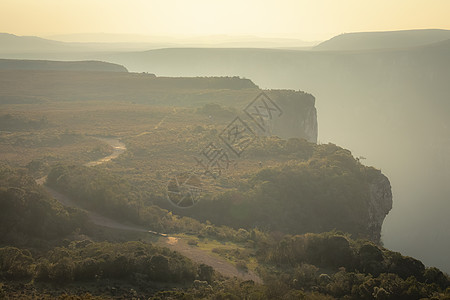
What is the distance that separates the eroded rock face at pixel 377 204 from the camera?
32.8m

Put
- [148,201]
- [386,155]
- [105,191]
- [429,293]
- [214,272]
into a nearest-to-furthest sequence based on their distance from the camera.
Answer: [429,293] < [214,272] < [105,191] < [148,201] < [386,155]

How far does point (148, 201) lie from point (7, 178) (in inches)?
357

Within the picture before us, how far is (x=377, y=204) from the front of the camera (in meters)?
34.4

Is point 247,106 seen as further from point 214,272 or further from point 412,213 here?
point 214,272

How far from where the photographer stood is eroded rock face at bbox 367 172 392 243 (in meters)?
32.8

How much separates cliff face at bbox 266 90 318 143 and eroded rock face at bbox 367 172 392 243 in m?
26.9

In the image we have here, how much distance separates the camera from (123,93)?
8312cm

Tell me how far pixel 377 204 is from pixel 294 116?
3329 centimetres

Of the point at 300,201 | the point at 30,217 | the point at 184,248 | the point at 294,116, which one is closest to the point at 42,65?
the point at 294,116

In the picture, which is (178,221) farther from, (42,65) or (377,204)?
(42,65)

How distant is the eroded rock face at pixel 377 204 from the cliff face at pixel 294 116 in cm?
2693

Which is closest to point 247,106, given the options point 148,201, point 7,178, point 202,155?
point 202,155

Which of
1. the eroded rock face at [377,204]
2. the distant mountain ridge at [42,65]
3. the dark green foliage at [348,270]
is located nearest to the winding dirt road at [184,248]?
the dark green foliage at [348,270]

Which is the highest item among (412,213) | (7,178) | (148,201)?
(7,178)
